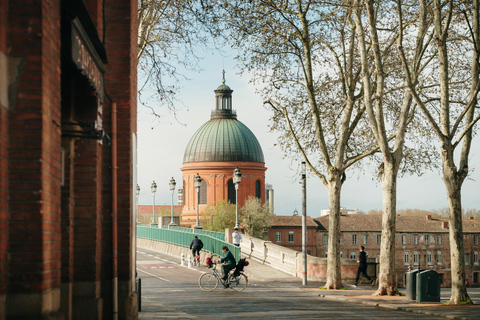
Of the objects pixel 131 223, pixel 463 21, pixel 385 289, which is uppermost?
pixel 463 21

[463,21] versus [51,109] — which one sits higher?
[463,21]

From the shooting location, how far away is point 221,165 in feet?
325

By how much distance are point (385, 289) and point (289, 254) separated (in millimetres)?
11619

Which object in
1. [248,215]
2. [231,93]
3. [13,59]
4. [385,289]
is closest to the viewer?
[13,59]

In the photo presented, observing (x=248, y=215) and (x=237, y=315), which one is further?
(x=248, y=215)

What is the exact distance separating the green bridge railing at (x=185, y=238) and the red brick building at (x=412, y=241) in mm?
57833

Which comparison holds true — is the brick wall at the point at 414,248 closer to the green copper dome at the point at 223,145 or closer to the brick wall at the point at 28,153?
the green copper dome at the point at 223,145

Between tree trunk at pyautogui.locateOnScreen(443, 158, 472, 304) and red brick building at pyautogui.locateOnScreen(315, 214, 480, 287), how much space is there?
95439 mm

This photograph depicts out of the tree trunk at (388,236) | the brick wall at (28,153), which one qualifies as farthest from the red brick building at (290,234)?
the brick wall at (28,153)

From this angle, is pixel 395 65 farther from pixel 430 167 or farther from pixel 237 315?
pixel 237 315

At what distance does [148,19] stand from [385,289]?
1145cm

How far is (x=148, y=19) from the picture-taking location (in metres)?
20.1

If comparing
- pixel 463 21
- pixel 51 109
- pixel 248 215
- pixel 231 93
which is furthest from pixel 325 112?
pixel 231 93

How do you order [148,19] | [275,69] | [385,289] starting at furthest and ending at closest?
[275,69] < [385,289] < [148,19]
